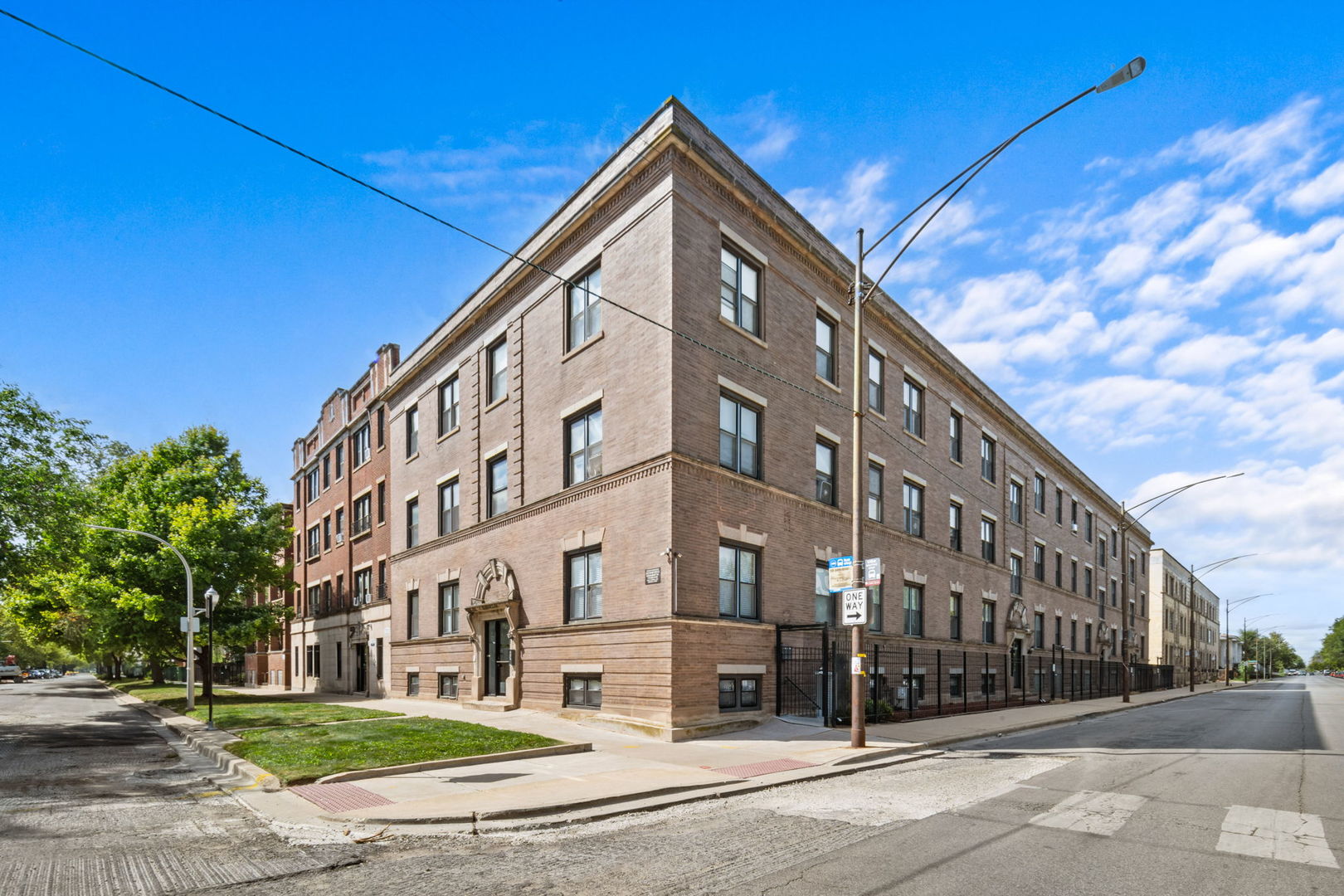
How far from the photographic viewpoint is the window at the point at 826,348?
24359mm

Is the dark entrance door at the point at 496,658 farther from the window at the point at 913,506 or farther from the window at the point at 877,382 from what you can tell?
the window at the point at 913,506

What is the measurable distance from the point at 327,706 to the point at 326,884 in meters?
20.8

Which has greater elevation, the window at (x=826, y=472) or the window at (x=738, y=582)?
the window at (x=826, y=472)

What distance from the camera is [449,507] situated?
28578 millimetres

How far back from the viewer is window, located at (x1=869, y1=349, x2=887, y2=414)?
2761cm

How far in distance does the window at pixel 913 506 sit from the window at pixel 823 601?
255 inches

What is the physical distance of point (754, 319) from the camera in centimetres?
2166

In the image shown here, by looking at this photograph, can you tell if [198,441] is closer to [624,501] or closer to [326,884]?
[624,501]

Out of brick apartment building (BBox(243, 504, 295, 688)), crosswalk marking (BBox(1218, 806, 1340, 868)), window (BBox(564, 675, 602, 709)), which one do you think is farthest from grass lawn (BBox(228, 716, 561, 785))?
brick apartment building (BBox(243, 504, 295, 688))

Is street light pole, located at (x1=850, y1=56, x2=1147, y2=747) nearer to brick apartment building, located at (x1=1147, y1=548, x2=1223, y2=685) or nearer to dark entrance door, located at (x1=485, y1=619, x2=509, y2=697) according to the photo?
dark entrance door, located at (x1=485, y1=619, x2=509, y2=697)

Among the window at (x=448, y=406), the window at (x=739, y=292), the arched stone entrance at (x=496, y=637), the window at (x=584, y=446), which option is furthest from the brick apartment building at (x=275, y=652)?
the window at (x=739, y=292)

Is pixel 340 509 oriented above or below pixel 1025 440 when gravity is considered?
below

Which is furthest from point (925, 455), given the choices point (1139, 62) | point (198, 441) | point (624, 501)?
point (198, 441)

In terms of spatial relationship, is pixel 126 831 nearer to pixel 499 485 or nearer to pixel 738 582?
pixel 738 582
